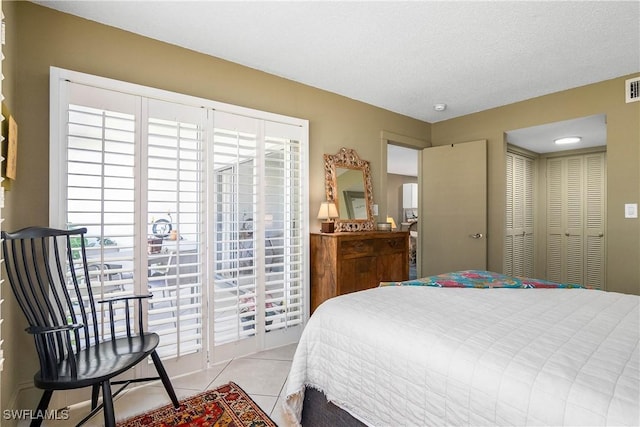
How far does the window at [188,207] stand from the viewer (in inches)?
81.1

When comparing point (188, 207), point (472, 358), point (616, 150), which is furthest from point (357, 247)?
point (616, 150)

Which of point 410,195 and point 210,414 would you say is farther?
point 410,195

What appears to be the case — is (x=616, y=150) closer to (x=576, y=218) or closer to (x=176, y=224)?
(x=576, y=218)

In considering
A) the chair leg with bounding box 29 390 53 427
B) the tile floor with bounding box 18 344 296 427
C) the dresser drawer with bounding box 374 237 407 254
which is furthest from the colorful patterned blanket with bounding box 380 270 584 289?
the chair leg with bounding box 29 390 53 427

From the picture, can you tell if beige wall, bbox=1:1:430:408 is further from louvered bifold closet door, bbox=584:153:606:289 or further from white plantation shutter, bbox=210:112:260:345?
louvered bifold closet door, bbox=584:153:606:289

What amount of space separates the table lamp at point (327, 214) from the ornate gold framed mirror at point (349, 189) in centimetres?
21

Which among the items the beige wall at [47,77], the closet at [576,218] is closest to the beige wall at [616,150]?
the closet at [576,218]

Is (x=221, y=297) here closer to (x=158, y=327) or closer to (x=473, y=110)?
(x=158, y=327)

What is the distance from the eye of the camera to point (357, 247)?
303cm

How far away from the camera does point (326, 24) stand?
2160mm

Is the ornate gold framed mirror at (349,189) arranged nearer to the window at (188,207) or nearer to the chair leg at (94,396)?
the window at (188,207)

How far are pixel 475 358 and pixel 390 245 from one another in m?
2.22

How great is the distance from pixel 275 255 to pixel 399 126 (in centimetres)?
230

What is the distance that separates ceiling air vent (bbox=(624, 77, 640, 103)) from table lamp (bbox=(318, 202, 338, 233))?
9.08ft
